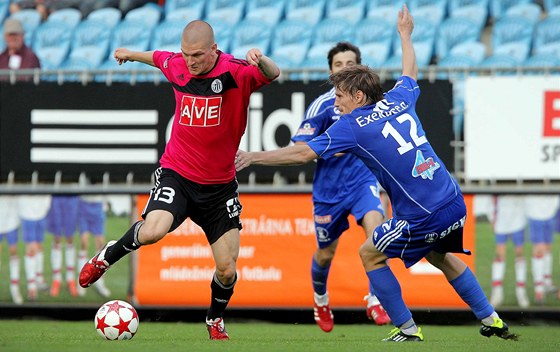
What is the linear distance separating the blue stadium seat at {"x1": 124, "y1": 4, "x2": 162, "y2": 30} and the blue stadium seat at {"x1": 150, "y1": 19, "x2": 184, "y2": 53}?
0.31 metres

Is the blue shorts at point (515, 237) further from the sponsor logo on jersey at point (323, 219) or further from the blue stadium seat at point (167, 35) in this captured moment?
the blue stadium seat at point (167, 35)

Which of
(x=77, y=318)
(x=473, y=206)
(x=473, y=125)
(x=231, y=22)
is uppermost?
(x=231, y=22)

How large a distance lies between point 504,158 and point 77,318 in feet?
16.4

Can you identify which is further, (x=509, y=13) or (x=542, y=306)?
(x=509, y=13)

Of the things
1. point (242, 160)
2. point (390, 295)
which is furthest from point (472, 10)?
point (242, 160)

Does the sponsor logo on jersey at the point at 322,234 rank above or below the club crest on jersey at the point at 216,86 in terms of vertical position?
below

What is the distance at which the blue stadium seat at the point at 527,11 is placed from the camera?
16031mm

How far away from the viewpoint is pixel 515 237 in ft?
33.3

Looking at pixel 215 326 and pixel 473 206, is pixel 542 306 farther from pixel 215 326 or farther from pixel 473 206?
pixel 215 326

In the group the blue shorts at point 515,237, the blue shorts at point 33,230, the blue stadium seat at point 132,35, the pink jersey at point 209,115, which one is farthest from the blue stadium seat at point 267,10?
the pink jersey at point 209,115

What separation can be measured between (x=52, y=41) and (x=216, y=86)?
11031 millimetres

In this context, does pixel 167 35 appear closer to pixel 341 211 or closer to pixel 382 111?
pixel 341 211

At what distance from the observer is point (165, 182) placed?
713cm

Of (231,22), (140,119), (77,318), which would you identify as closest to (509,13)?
(231,22)
